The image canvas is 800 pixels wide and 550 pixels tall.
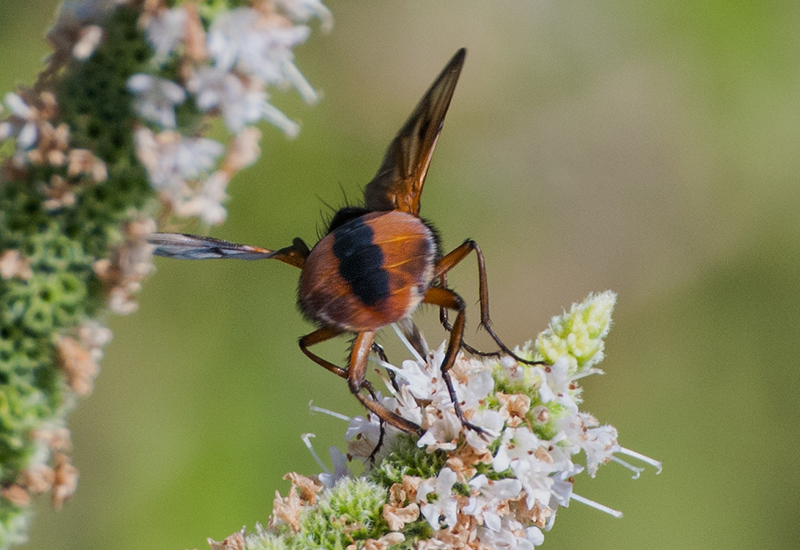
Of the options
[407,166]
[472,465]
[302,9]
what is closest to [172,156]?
[302,9]

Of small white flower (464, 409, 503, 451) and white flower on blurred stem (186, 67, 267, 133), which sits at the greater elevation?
white flower on blurred stem (186, 67, 267, 133)

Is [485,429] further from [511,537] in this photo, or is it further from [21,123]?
[21,123]

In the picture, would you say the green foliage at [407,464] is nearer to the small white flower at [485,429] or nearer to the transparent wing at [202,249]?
the small white flower at [485,429]

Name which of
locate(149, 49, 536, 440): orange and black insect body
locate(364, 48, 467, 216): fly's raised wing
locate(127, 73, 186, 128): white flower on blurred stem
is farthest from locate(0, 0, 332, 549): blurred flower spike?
locate(364, 48, 467, 216): fly's raised wing

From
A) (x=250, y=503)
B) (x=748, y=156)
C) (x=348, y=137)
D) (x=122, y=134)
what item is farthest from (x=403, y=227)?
(x=748, y=156)

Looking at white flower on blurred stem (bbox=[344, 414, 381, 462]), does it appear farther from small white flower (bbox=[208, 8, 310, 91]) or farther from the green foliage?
small white flower (bbox=[208, 8, 310, 91])

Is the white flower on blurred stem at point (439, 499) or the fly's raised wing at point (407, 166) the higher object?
the fly's raised wing at point (407, 166)

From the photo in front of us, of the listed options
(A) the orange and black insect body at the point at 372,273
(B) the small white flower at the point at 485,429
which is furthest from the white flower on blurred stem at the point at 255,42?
(B) the small white flower at the point at 485,429
